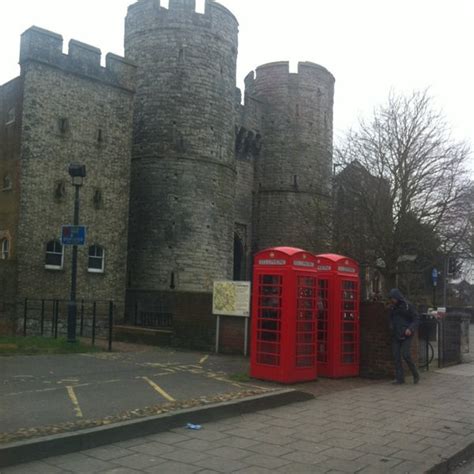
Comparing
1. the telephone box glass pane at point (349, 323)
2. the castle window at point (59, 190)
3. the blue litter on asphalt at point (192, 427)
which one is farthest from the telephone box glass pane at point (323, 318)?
the castle window at point (59, 190)

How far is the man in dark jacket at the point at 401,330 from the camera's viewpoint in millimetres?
10883

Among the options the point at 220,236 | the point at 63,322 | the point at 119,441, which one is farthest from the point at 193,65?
the point at 119,441

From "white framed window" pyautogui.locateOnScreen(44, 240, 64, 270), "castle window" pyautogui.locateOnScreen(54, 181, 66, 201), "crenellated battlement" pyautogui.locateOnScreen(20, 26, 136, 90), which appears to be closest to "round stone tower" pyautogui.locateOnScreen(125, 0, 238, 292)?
"crenellated battlement" pyautogui.locateOnScreen(20, 26, 136, 90)

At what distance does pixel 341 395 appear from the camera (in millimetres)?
9508

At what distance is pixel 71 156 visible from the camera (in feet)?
78.3

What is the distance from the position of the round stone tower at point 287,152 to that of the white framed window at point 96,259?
1599cm

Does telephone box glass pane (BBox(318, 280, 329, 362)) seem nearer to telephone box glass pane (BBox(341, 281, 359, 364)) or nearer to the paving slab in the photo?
telephone box glass pane (BBox(341, 281, 359, 364))

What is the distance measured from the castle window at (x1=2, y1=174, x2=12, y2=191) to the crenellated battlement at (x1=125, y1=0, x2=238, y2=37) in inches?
444

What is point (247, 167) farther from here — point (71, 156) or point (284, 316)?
point (284, 316)

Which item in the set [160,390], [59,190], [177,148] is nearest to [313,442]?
[160,390]

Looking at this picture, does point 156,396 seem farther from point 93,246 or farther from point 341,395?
point 93,246

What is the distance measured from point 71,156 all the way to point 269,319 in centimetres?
1615

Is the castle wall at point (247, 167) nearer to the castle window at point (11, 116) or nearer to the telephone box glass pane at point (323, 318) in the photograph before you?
the castle window at point (11, 116)

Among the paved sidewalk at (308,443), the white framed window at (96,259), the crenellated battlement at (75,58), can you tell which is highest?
the crenellated battlement at (75,58)
